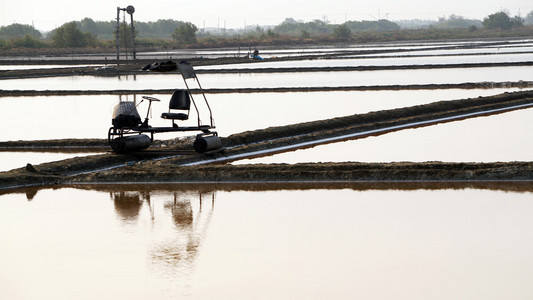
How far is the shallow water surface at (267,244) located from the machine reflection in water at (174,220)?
0.02 m

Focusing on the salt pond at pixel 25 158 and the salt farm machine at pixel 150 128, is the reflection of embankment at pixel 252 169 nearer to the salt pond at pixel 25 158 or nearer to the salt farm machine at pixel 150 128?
the salt farm machine at pixel 150 128

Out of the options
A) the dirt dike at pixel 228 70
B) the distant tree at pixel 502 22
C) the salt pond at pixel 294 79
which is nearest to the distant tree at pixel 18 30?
the distant tree at pixel 502 22

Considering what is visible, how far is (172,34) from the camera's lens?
306 feet

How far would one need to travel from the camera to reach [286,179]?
10320 mm

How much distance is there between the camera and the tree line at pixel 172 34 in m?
75.9

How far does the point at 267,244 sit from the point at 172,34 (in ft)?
288

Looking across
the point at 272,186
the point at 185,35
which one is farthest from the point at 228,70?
the point at 185,35

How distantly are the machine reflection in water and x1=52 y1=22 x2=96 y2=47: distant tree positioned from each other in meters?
67.7

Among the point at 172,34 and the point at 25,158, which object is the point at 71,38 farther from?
the point at 25,158

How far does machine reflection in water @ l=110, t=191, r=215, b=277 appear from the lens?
6.82 metres

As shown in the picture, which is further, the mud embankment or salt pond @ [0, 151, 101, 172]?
the mud embankment

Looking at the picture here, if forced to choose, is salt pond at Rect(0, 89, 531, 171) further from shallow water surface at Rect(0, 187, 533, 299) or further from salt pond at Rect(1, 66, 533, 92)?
salt pond at Rect(1, 66, 533, 92)

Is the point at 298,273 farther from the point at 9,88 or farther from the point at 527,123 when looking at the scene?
the point at 9,88

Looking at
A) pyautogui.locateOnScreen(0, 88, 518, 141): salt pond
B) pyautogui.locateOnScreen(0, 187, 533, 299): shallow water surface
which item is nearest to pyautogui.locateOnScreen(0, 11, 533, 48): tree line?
pyautogui.locateOnScreen(0, 88, 518, 141): salt pond
